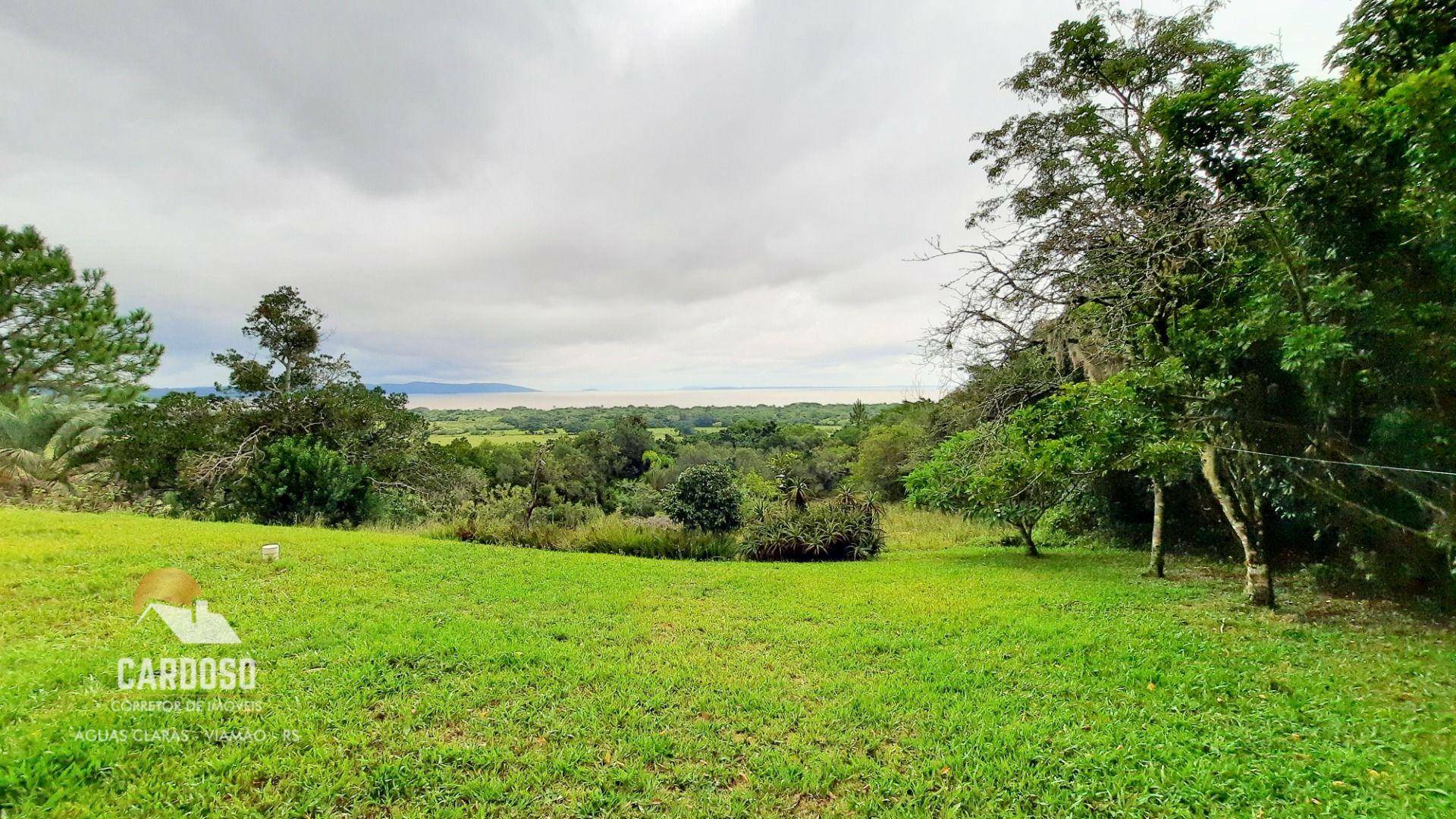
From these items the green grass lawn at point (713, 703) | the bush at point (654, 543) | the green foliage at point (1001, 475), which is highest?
the green foliage at point (1001, 475)

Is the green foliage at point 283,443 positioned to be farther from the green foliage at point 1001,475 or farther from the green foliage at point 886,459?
the green foliage at point 886,459

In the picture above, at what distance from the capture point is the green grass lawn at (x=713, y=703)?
2.38 meters

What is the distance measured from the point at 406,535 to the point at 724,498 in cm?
605

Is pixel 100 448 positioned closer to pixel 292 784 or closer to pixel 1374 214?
pixel 292 784

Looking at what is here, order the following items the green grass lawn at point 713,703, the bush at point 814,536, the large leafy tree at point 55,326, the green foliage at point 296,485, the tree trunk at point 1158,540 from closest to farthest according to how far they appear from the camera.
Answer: the green grass lawn at point 713,703 < the tree trunk at point 1158,540 < the bush at point 814,536 < the green foliage at point 296,485 < the large leafy tree at point 55,326

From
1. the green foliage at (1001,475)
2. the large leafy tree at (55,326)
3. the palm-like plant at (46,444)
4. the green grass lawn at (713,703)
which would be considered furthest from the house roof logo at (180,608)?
the large leafy tree at (55,326)

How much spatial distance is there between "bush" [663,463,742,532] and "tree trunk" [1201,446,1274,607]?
24.3 ft

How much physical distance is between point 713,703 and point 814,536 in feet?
19.2

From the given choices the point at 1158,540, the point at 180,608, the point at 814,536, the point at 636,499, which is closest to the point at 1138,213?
the point at 1158,540

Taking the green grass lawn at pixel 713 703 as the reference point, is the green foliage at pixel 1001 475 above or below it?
above

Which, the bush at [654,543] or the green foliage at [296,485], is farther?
the green foliage at [296,485]

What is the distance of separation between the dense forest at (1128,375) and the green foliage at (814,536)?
0.15ft

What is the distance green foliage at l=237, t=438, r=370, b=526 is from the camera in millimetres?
11367

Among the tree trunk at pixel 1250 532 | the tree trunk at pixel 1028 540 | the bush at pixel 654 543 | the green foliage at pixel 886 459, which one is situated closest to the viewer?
the tree trunk at pixel 1250 532
